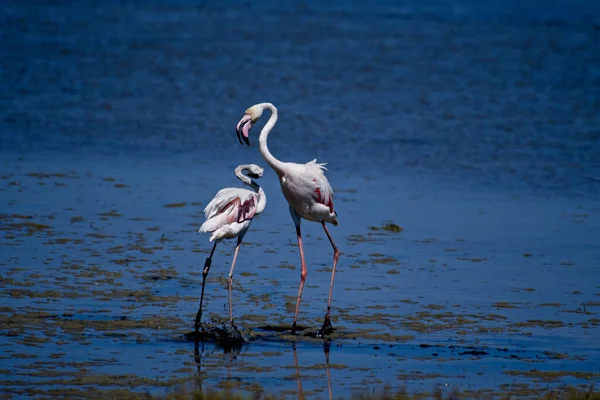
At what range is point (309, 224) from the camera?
13.1m

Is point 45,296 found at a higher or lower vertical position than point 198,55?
lower

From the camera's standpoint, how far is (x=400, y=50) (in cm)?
2881

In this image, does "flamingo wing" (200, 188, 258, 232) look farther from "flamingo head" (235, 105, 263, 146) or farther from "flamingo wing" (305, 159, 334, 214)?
"flamingo wing" (305, 159, 334, 214)

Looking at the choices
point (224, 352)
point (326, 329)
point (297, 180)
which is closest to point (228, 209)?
point (297, 180)

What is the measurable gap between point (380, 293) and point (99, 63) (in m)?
16.6

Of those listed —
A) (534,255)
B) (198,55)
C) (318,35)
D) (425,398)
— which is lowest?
(425,398)

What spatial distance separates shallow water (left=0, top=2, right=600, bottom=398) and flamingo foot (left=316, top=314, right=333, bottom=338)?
0.21 metres

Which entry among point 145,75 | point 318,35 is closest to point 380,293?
point 145,75

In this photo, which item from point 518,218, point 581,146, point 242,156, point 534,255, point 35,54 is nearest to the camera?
point 534,255

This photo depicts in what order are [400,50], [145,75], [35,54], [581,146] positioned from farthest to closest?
[400,50] < [35,54] < [145,75] < [581,146]

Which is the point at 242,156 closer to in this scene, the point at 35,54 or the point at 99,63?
the point at 99,63

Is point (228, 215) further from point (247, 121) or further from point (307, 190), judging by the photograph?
point (247, 121)

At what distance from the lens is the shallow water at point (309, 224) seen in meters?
8.09

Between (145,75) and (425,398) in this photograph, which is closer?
(425,398)
